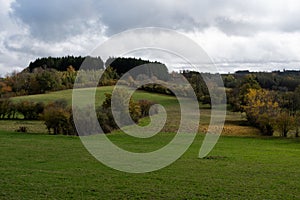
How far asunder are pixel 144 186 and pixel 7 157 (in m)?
11.7

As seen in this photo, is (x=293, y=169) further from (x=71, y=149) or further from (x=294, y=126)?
(x=294, y=126)

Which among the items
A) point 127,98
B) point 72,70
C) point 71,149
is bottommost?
point 71,149

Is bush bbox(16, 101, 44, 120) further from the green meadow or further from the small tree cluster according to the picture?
the green meadow

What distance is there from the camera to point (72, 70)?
341ft

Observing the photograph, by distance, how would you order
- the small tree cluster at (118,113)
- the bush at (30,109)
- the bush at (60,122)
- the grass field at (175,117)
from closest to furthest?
the bush at (60,122)
the small tree cluster at (118,113)
the grass field at (175,117)
the bush at (30,109)

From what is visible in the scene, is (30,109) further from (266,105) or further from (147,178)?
(147,178)

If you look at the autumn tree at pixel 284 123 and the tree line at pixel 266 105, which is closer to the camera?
the autumn tree at pixel 284 123

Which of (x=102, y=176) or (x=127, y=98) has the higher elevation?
(x=127, y=98)

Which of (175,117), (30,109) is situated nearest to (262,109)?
(175,117)

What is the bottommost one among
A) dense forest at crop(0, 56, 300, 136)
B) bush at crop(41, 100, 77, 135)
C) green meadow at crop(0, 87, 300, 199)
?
green meadow at crop(0, 87, 300, 199)

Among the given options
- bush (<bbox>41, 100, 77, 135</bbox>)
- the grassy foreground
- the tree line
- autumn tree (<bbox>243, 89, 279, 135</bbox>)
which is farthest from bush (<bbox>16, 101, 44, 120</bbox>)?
the grassy foreground

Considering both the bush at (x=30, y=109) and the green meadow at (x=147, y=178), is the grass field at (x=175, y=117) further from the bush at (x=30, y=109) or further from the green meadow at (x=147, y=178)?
the green meadow at (x=147, y=178)

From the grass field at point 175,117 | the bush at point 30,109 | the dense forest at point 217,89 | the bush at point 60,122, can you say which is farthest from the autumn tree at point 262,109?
the bush at point 30,109

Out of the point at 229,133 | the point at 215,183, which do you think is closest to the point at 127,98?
the point at 229,133
